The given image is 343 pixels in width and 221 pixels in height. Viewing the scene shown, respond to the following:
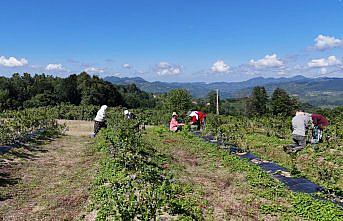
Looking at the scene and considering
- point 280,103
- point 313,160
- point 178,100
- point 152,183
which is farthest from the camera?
point 280,103

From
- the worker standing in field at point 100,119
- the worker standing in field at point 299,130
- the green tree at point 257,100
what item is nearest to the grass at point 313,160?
the worker standing in field at point 299,130

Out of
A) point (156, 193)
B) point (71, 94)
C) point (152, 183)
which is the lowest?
point (152, 183)

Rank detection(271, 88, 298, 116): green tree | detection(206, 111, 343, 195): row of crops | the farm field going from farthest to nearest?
detection(271, 88, 298, 116): green tree → detection(206, 111, 343, 195): row of crops → the farm field

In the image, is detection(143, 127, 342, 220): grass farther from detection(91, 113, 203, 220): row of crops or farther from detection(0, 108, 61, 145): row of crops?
detection(0, 108, 61, 145): row of crops

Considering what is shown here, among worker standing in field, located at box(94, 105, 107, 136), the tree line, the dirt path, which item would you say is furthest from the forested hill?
the dirt path

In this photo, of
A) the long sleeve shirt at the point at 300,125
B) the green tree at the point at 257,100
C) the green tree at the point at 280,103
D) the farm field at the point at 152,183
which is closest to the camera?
the farm field at the point at 152,183

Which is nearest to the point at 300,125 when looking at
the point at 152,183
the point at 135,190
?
the point at 152,183

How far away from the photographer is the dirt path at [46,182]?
19.8 feet

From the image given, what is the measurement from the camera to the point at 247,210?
6102 mm

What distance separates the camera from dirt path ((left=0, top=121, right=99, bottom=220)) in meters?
6.04

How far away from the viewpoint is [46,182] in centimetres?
809

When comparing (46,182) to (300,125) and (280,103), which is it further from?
(280,103)

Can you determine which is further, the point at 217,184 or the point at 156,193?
the point at 217,184

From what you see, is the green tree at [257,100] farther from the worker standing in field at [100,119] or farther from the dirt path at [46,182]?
the dirt path at [46,182]
